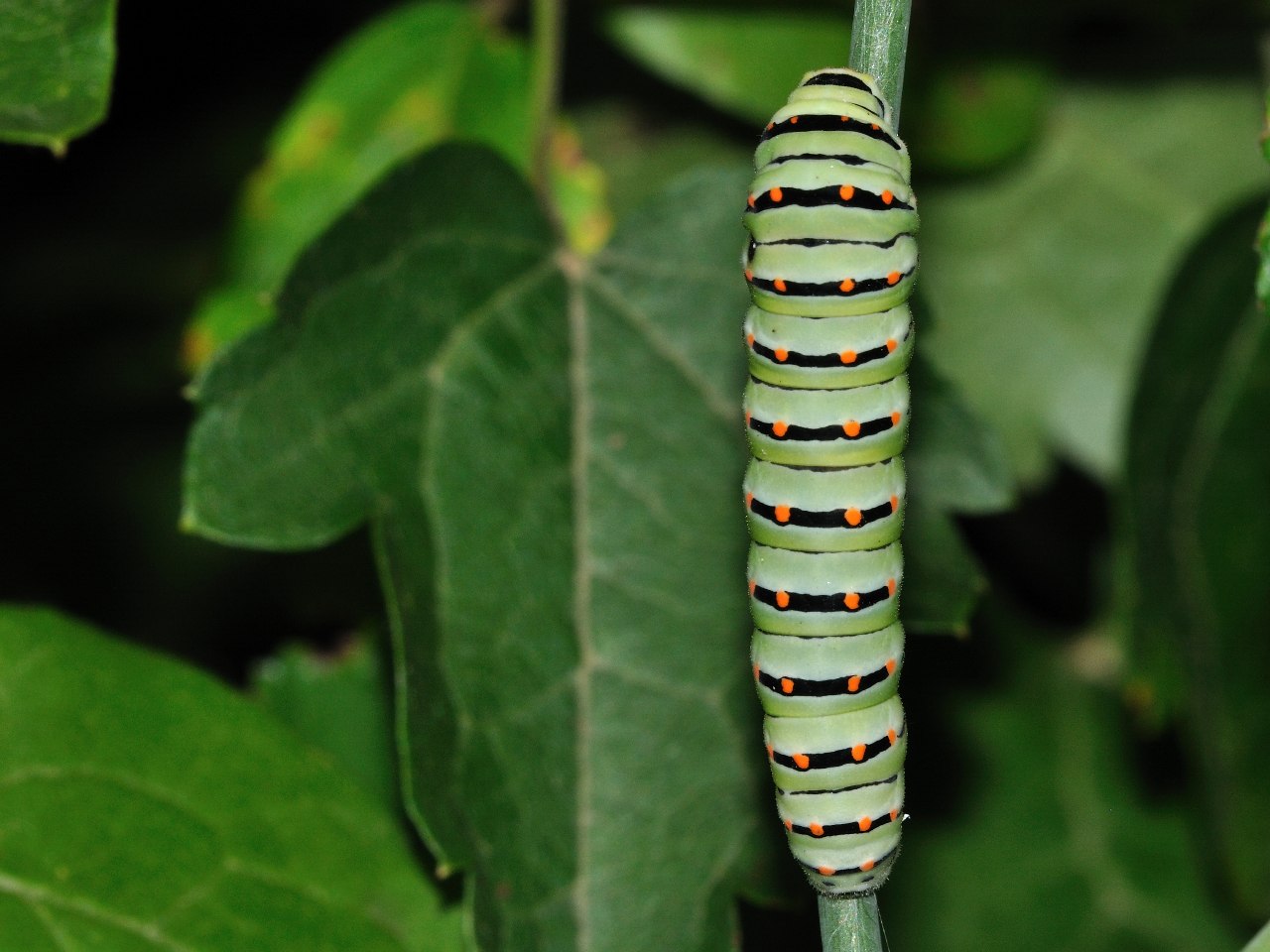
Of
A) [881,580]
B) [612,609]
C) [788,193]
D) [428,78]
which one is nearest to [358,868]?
[612,609]

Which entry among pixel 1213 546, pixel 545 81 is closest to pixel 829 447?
pixel 545 81

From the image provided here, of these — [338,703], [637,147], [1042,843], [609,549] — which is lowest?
[1042,843]

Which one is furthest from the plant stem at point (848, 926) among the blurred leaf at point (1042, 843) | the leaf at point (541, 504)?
the blurred leaf at point (1042, 843)

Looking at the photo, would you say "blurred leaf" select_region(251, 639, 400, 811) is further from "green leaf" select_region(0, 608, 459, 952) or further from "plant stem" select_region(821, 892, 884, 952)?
"plant stem" select_region(821, 892, 884, 952)

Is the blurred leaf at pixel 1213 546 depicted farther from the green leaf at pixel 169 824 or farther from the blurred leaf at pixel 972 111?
the green leaf at pixel 169 824

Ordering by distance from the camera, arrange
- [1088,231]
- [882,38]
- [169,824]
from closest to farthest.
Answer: [882,38], [169,824], [1088,231]

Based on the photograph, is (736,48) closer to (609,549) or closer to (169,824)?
(609,549)

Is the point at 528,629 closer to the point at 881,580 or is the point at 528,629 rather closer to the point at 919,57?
the point at 881,580
